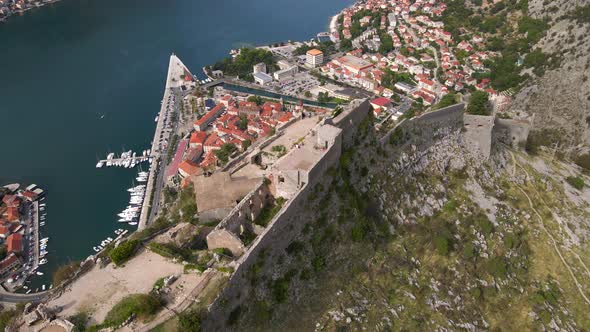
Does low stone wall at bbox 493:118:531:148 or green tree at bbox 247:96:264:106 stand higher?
low stone wall at bbox 493:118:531:148

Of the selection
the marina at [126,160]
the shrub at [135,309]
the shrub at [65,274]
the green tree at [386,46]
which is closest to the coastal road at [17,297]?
the shrub at [65,274]

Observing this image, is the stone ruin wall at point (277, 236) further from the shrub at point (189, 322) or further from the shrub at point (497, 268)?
the shrub at point (497, 268)

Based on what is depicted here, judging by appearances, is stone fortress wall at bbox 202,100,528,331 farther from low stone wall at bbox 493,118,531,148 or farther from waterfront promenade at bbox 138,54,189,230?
waterfront promenade at bbox 138,54,189,230

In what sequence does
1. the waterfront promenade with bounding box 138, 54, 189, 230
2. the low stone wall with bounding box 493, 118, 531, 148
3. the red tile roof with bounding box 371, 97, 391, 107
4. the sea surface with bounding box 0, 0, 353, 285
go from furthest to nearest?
the red tile roof with bounding box 371, 97, 391, 107, the sea surface with bounding box 0, 0, 353, 285, the waterfront promenade with bounding box 138, 54, 189, 230, the low stone wall with bounding box 493, 118, 531, 148

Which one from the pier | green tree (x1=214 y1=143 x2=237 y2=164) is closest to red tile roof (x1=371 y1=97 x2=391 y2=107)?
green tree (x1=214 y1=143 x2=237 y2=164)

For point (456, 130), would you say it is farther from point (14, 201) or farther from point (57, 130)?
point (57, 130)

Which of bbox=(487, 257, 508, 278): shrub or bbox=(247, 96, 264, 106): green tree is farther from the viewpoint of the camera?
bbox=(247, 96, 264, 106): green tree

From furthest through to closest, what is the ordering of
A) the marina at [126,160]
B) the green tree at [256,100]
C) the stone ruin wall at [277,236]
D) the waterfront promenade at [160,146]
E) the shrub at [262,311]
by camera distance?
1. the green tree at [256,100]
2. the marina at [126,160]
3. the waterfront promenade at [160,146]
4. the shrub at [262,311]
5. the stone ruin wall at [277,236]
